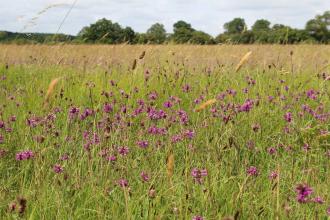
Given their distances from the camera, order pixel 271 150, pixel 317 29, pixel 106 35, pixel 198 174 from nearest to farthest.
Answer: pixel 198 174
pixel 271 150
pixel 106 35
pixel 317 29

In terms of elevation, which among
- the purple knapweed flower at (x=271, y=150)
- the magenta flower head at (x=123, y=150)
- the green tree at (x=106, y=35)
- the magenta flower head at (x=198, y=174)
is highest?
the green tree at (x=106, y=35)

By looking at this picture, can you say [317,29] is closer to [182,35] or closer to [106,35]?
[182,35]

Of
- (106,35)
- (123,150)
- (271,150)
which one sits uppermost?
(106,35)

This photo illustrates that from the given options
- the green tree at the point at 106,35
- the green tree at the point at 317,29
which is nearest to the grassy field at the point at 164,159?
the green tree at the point at 106,35

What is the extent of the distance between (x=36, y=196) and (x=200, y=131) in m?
1.41

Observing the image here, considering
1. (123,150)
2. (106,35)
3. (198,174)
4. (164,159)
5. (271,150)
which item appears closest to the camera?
(198,174)

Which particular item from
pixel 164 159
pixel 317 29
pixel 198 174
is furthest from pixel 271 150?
pixel 317 29

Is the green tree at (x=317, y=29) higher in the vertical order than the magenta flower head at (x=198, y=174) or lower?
higher

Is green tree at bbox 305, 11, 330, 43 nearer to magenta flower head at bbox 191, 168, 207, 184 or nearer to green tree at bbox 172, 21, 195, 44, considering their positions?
green tree at bbox 172, 21, 195, 44

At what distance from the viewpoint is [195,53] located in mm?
10281

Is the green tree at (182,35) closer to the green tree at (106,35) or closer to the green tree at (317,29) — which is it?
the green tree at (106,35)

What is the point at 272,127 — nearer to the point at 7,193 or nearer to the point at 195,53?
the point at 7,193

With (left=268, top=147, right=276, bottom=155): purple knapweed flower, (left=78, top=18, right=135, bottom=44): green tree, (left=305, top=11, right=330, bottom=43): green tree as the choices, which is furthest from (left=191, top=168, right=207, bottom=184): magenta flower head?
(left=305, top=11, right=330, bottom=43): green tree

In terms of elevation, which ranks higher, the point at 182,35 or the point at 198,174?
the point at 182,35
